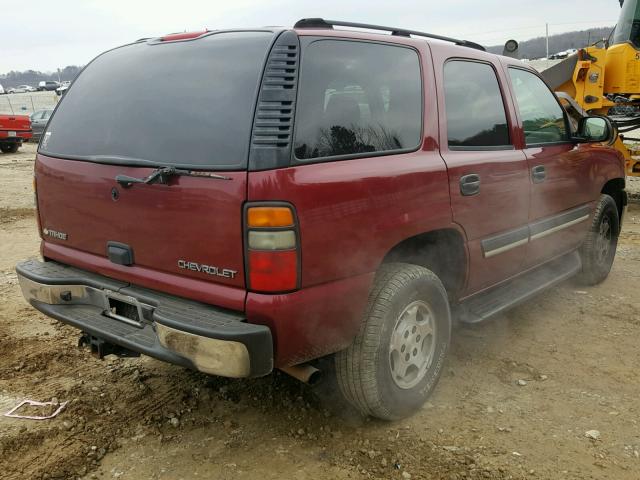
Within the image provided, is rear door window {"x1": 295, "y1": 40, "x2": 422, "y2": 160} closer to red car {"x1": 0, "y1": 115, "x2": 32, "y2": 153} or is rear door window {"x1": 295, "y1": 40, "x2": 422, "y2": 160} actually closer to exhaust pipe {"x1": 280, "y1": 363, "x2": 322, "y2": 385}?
exhaust pipe {"x1": 280, "y1": 363, "x2": 322, "y2": 385}

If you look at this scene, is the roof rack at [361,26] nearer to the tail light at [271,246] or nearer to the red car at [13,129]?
the tail light at [271,246]

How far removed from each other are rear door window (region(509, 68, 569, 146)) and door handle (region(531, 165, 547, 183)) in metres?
0.18

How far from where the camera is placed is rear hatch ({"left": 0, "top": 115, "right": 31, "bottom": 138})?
18.2 m

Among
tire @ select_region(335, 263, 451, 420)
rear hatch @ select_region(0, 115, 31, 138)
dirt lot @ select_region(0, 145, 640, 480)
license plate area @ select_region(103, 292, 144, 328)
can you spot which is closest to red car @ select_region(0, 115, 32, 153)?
rear hatch @ select_region(0, 115, 31, 138)

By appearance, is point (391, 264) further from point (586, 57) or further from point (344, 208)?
point (586, 57)

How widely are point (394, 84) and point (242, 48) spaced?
836 millimetres

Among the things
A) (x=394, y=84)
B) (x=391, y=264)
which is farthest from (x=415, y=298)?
(x=394, y=84)

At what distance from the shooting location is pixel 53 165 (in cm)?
307

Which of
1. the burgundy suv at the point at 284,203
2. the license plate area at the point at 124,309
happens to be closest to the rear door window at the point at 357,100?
the burgundy suv at the point at 284,203

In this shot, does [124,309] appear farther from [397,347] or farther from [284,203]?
[397,347]

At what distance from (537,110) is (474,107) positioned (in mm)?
938

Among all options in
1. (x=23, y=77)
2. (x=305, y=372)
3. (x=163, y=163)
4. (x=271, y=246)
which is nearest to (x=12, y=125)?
(x=163, y=163)

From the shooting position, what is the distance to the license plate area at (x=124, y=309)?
271 cm

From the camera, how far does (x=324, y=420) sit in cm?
303
